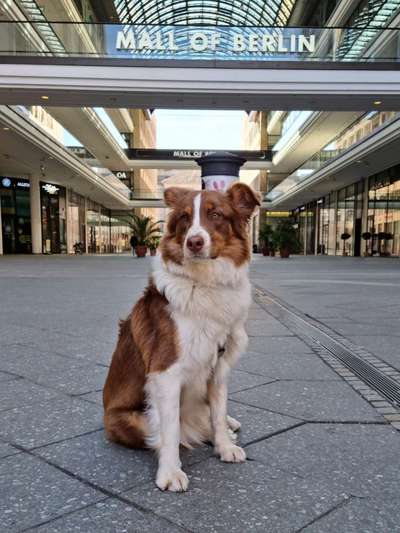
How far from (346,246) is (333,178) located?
6.08 metres

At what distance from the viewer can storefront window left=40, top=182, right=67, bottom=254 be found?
33.6 metres

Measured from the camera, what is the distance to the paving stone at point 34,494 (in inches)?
69.7

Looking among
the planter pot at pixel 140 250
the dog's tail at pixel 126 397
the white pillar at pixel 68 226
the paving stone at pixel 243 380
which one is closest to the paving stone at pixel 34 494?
the dog's tail at pixel 126 397

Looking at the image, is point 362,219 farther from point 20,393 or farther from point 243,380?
point 20,393

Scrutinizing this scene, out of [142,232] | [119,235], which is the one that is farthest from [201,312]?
[119,235]

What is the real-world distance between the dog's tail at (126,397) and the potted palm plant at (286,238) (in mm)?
26512

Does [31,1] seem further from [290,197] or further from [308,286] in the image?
[290,197]

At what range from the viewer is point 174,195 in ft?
7.43

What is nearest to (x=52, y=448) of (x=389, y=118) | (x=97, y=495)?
(x=97, y=495)

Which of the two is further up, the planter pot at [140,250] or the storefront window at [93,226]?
the storefront window at [93,226]

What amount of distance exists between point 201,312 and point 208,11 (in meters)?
45.9

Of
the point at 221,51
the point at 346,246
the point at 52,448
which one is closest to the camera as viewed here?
the point at 52,448

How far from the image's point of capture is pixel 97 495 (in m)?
1.92

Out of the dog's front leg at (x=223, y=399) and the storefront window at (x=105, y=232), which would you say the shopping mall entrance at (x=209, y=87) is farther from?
the storefront window at (x=105, y=232)
